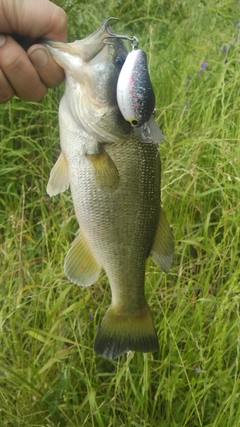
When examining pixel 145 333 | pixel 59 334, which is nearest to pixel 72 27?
pixel 59 334

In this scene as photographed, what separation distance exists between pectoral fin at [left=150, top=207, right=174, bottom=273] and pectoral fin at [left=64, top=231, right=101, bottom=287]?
0.18 meters

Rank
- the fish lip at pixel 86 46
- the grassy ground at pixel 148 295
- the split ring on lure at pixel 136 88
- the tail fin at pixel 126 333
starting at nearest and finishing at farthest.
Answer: the split ring on lure at pixel 136 88, the fish lip at pixel 86 46, the tail fin at pixel 126 333, the grassy ground at pixel 148 295

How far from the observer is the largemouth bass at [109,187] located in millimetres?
1311

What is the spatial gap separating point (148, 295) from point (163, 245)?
0.60 meters

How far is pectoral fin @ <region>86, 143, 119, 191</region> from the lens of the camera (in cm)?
132

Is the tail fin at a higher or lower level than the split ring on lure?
lower

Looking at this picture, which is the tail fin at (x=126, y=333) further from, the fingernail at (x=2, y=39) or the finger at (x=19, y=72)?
the fingernail at (x=2, y=39)

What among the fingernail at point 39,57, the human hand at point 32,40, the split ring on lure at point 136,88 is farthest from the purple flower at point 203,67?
the split ring on lure at point 136,88

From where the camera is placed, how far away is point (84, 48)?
4.28 feet

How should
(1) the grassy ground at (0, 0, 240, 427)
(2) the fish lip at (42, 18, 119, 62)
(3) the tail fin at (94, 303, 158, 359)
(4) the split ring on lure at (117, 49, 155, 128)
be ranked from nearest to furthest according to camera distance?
1. (4) the split ring on lure at (117, 49, 155, 128)
2. (2) the fish lip at (42, 18, 119, 62)
3. (3) the tail fin at (94, 303, 158, 359)
4. (1) the grassy ground at (0, 0, 240, 427)

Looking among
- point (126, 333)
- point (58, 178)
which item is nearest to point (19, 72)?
point (58, 178)

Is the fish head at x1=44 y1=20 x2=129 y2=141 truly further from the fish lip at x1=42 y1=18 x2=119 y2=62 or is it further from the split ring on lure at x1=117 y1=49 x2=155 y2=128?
the split ring on lure at x1=117 y1=49 x2=155 y2=128

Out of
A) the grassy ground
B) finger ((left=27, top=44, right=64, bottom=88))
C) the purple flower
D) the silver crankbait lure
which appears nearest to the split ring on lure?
the silver crankbait lure

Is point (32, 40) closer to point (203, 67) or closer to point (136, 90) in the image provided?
point (136, 90)
